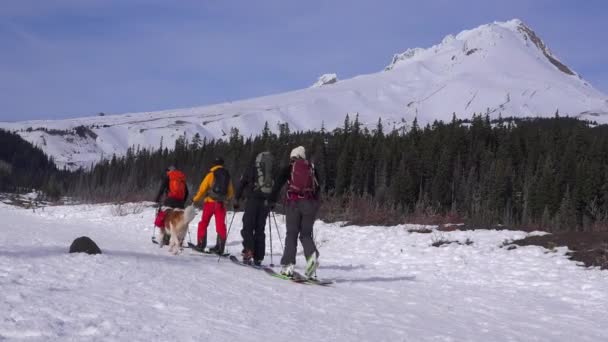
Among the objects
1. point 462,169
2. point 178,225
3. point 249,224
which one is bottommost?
point 178,225

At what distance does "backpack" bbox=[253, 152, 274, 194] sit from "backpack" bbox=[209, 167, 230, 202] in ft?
3.52

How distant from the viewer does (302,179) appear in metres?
8.04

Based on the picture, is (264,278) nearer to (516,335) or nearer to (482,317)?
(482,317)

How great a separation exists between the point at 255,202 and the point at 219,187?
41.6 inches

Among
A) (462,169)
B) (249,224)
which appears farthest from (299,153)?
(462,169)

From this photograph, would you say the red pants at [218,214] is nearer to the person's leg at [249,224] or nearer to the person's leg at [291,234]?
the person's leg at [249,224]

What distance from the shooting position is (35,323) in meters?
3.78

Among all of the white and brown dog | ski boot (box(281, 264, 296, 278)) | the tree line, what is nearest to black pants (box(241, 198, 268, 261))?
the white and brown dog

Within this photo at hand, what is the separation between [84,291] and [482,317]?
4.48 m

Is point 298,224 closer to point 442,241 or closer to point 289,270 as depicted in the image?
point 289,270

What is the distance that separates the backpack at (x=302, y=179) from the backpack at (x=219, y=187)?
2.46 m

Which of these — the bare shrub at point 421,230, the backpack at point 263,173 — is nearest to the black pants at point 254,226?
the backpack at point 263,173

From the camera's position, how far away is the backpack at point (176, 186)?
37.3ft

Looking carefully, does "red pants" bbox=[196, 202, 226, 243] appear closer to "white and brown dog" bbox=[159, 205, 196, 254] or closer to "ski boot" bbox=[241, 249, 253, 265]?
"white and brown dog" bbox=[159, 205, 196, 254]
